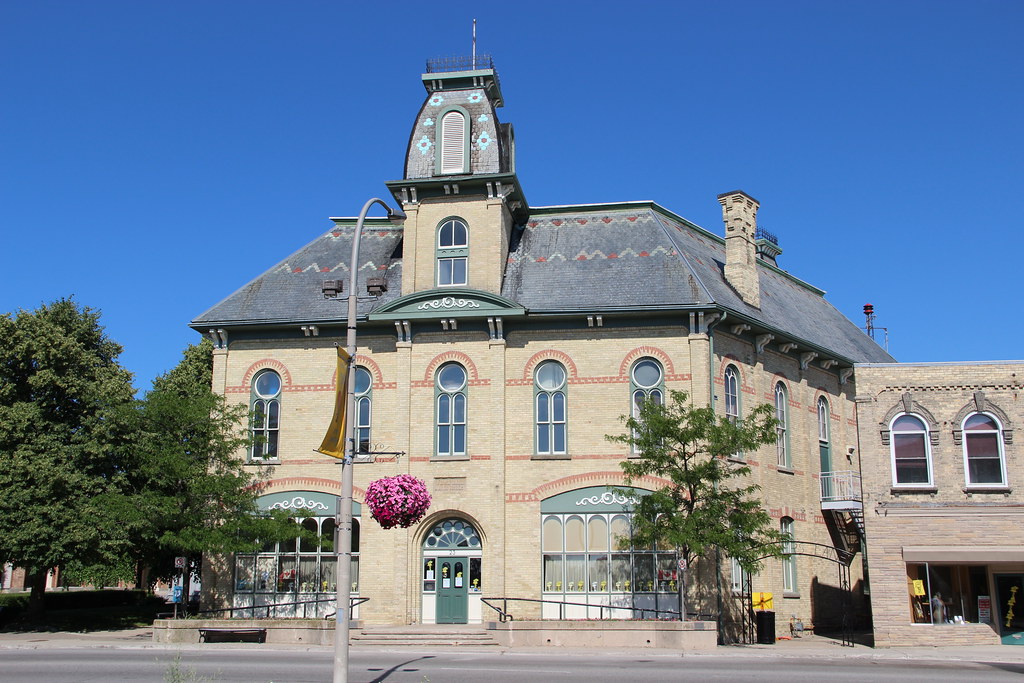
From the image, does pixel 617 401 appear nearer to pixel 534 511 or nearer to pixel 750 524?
pixel 534 511

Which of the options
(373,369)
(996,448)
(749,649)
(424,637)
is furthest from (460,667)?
(996,448)

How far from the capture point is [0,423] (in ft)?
95.7

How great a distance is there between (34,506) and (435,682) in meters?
16.7

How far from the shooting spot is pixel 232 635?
2633 centimetres

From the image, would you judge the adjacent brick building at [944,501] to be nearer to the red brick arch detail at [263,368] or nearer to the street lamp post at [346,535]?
the street lamp post at [346,535]

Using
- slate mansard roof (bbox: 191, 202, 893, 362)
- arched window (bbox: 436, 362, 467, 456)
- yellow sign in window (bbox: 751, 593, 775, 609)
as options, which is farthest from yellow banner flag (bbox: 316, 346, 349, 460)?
yellow sign in window (bbox: 751, 593, 775, 609)

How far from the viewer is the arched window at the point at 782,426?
31469 mm

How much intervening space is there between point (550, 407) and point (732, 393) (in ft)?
17.9

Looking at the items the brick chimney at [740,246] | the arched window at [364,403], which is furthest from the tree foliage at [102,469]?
the brick chimney at [740,246]

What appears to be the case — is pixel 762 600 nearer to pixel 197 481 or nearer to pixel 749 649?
pixel 749 649

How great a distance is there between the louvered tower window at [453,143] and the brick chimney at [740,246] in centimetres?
843

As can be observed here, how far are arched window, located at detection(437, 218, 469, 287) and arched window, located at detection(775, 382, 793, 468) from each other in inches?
417

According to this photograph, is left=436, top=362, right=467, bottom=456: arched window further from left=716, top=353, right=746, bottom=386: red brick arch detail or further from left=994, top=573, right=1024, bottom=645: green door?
left=994, top=573, right=1024, bottom=645: green door

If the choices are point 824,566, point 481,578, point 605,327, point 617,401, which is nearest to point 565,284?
point 605,327
